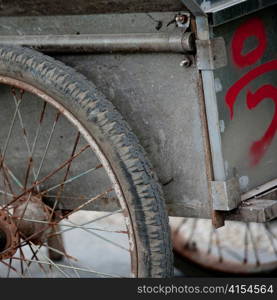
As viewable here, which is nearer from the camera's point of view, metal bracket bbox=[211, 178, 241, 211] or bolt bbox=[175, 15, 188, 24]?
Answer: bolt bbox=[175, 15, 188, 24]

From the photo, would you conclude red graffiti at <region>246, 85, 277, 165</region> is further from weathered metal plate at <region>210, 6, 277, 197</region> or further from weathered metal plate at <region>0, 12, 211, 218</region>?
weathered metal plate at <region>0, 12, 211, 218</region>

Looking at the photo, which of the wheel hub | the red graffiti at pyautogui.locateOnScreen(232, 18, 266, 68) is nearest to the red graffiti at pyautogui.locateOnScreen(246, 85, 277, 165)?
the red graffiti at pyautogui.locateOnScreen(232, 18, 266, 68)

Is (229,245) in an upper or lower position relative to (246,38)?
lower

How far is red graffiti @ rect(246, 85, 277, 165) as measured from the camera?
387 centimetres

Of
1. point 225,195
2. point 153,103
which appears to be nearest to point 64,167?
point 153,103

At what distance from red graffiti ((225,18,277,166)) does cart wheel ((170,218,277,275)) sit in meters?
1.21

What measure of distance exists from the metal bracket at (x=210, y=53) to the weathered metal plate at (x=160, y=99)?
57mm

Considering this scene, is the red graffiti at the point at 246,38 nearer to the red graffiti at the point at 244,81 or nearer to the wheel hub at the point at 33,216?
the red graffiti at the point at 244,81

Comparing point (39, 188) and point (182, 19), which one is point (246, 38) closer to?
point (182, 19)

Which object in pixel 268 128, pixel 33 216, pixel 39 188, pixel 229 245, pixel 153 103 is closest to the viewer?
pixel 153 103

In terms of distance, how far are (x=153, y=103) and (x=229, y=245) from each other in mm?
1754

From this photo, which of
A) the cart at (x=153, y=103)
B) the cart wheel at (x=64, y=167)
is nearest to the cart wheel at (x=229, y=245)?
the cart wheel at (x=64, y=167)

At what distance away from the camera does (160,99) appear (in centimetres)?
379

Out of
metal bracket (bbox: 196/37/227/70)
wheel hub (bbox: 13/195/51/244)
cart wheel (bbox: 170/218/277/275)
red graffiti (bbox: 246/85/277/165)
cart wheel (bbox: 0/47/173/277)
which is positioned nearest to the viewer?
metal bracket (bbox: 196/37/227/70)
